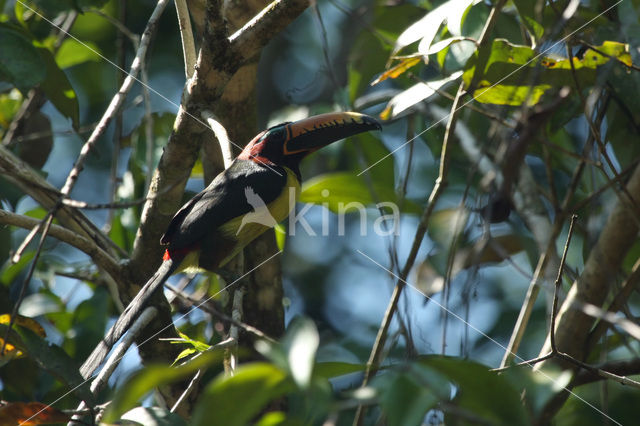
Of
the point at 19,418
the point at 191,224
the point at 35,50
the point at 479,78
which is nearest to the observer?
the point at 19,418

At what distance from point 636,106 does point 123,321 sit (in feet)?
6.59

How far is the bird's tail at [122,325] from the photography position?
96.9 inches

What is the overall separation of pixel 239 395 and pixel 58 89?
224cm

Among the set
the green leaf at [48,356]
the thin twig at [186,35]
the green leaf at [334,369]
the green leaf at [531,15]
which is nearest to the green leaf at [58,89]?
the thin twig at [186,35]

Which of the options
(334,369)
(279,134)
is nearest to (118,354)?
(334,369)

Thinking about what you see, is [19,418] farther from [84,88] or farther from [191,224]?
[84,88]

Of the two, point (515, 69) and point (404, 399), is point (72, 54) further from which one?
point (404, 399)

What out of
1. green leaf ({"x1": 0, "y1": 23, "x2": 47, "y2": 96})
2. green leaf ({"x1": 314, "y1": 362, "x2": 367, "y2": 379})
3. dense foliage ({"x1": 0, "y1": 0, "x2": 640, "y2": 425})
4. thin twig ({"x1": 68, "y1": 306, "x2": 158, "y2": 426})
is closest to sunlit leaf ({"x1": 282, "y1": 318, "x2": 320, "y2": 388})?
dense foliage ({"x1": 0, "y1": 0, "x2": 640, "y2": 425})

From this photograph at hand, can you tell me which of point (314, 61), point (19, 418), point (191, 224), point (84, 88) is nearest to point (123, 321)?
point (191, 224)

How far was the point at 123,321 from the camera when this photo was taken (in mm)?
2537

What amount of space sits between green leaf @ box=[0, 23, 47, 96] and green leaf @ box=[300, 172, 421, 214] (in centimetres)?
113

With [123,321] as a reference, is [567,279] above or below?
below

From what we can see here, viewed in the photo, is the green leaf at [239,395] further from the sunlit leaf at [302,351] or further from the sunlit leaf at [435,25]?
the sunlit leaf at [435,25]

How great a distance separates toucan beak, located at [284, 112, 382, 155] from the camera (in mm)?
2996
